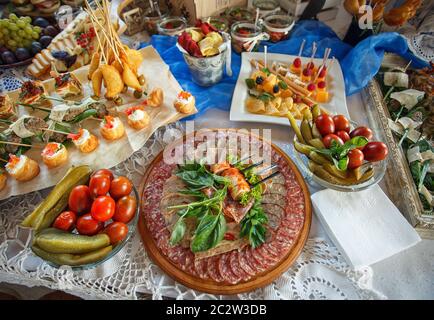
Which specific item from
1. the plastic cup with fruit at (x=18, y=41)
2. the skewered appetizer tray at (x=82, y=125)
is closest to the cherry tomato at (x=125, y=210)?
the skewered appetizer tray at (x=82, y=125)

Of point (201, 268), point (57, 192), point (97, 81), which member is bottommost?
point (201, 268)

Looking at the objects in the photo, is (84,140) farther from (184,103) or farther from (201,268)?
(201,268)

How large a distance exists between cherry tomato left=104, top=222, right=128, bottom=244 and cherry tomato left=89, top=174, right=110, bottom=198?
0.43 ft

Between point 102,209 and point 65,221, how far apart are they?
123 mm

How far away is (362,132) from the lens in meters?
1.05

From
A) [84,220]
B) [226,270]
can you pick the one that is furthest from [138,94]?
[226,270]

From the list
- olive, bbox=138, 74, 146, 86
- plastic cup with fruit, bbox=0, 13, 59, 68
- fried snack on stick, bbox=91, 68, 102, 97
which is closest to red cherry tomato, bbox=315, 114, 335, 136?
olive, bbox=138, 74, 146, 86

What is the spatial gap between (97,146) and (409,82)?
5.03 ft

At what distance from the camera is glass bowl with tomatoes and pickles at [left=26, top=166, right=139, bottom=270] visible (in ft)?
2.69

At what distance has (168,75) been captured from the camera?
1.43m

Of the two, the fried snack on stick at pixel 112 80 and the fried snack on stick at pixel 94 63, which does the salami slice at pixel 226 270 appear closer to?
the fried snack on stick at pixel 112 80
